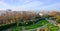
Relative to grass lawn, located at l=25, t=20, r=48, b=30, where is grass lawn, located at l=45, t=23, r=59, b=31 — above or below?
below

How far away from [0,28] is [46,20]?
1.34 meters

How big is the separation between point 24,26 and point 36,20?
40 cm

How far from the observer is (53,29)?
3.83 m

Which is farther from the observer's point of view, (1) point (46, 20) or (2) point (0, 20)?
(1) point (46, 20)

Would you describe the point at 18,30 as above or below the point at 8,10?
below

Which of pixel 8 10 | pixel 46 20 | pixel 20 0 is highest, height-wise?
pixel 20 0

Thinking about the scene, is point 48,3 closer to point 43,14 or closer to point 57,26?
point 43,14

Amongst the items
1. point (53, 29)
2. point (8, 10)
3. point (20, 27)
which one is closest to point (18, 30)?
point (20, 27)

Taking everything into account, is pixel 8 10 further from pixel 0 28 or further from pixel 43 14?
pixel 43 14

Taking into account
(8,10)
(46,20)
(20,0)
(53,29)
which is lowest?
(53,29)

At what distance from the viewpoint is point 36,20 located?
392 cm

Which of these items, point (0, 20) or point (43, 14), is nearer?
point (0, 20)

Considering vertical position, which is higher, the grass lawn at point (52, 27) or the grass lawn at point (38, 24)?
the grass lawn at point (38, 24)

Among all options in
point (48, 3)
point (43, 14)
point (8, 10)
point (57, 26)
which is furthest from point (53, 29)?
point (8, 10)
